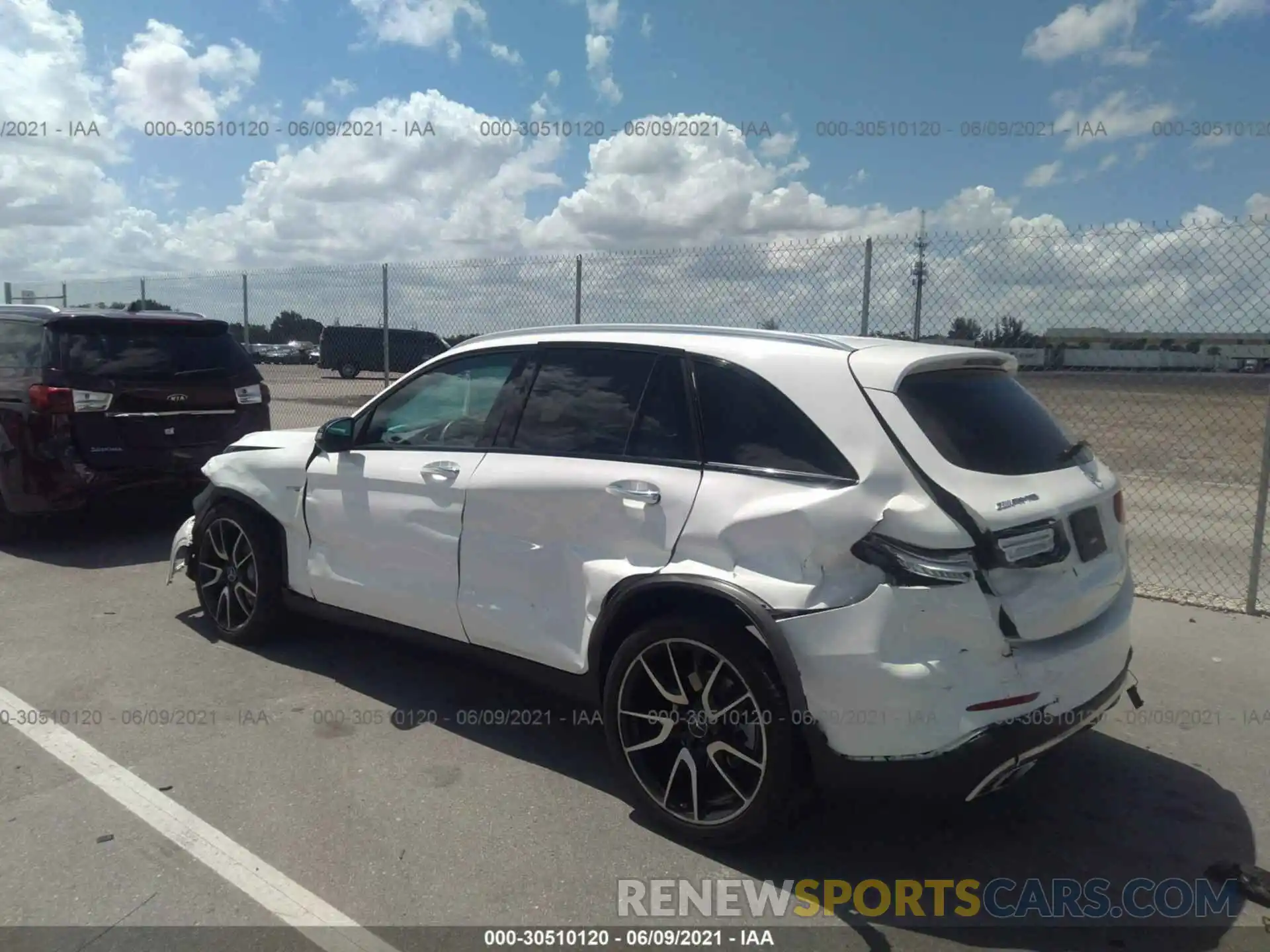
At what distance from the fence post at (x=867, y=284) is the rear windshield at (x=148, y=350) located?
5.13 m

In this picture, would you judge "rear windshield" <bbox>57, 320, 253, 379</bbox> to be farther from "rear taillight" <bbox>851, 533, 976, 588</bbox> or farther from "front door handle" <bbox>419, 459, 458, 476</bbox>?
"rear taillight" <bbox>851, 533, 976, 588</bbox>

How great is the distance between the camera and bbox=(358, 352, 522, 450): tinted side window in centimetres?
432

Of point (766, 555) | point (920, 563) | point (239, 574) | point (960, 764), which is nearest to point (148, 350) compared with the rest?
point (239, 574)

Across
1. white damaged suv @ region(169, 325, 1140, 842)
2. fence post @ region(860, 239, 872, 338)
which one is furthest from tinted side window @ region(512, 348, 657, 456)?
fence post @ region(860, 239, 872, 338)

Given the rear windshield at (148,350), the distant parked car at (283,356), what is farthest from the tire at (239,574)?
the distant parked car at (283,356)

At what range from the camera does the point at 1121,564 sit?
11.9 ft

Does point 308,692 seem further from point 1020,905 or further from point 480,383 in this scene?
point 1020,905

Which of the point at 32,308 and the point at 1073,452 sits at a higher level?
the point at 32,308

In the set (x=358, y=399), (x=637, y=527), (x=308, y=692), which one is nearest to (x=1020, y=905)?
(x=637, y=527)

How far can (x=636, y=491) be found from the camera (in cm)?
355

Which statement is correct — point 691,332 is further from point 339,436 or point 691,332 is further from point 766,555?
point 339,436

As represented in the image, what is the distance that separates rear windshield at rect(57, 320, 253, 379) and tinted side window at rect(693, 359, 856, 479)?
5.67 metres

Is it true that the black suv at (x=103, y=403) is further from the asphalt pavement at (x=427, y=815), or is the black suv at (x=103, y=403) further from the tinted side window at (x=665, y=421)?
the tinted side window at (x=665, y=421)

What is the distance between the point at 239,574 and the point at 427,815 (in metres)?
2.34
